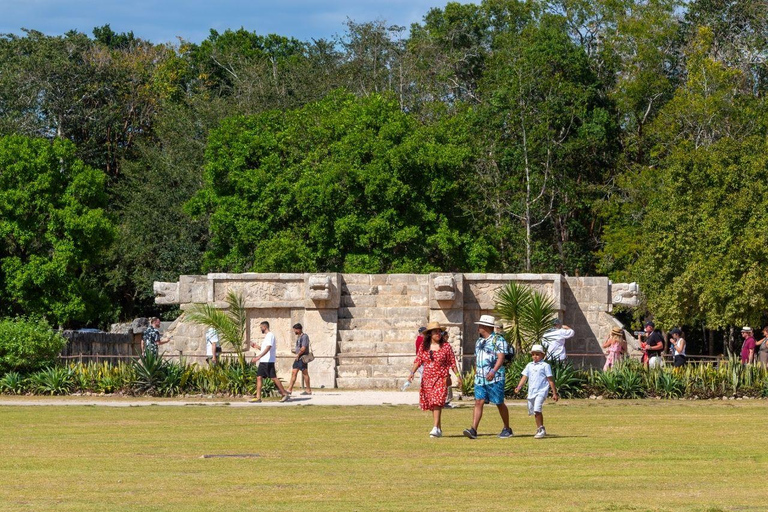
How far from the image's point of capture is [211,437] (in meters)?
15.4

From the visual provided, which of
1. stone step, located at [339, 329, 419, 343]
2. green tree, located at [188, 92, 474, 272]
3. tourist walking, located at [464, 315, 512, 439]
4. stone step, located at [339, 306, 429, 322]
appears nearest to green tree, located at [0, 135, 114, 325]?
green tree, located at [188, 92, 474, 272]

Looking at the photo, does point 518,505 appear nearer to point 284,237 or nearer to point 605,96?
point 284,237

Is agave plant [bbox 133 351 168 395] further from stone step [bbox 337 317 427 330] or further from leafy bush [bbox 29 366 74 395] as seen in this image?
stone step [bbox 337 317 427 330]

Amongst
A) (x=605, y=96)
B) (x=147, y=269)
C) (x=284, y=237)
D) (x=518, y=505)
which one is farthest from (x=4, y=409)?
(x=605, y=96)

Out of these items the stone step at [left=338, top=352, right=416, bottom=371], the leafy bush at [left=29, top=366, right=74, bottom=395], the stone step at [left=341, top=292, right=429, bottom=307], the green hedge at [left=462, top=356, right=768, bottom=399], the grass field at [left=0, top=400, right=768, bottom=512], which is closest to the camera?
the grass field at [left=0, top=400, right=768, bottom=512]

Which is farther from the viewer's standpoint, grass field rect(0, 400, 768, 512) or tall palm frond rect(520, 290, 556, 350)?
tall palm frond rect(520, 290, 556, 350)

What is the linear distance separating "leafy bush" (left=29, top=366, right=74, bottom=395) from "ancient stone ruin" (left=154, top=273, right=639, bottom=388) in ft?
12.1

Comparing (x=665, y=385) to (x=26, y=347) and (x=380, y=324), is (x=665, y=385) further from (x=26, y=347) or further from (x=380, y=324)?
(x=26, y=347)

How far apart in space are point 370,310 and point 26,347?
7521mm

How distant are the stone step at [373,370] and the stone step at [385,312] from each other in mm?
1514

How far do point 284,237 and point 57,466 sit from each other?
29.0 meters

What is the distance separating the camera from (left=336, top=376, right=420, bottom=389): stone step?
2592cm

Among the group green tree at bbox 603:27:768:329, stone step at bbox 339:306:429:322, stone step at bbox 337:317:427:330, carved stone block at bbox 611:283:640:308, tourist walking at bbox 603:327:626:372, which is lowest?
tourist walking at bbox 603:327:626:372

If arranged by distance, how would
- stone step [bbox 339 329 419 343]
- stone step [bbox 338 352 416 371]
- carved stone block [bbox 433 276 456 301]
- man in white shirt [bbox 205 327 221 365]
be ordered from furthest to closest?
1. stone step [bbox 339 329 419 343]
2. carved stone block [bbox 433 276 456 301]
3. stone step [bbox 338 352 416 371]
4. man in white shirt [bbox 205 327 221 365]
